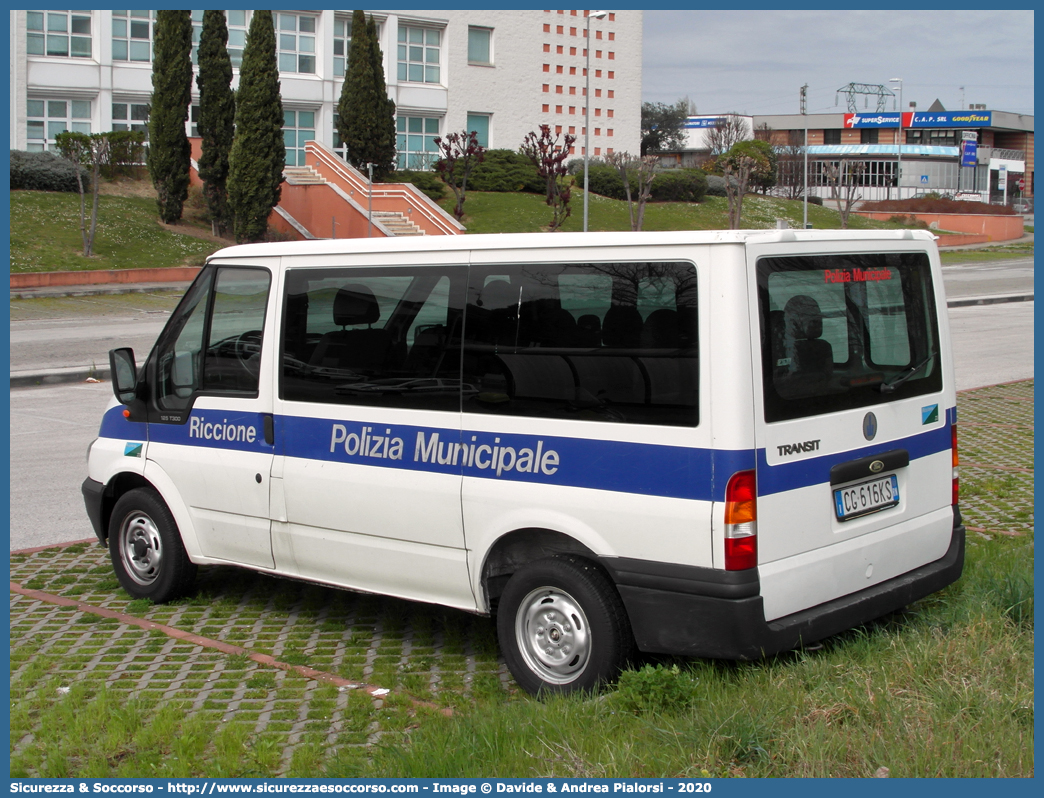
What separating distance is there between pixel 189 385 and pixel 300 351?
0.86m

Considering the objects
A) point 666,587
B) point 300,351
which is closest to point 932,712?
point 666,587

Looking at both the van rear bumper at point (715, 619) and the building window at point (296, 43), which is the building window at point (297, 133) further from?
the van rear bumper at point (715, 619)

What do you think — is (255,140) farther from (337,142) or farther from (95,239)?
(337,142)

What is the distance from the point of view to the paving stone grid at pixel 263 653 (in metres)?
4.54

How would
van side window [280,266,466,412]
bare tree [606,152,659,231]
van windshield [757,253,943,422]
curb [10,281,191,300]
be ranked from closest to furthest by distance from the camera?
van windshield [757,253,943,422] → van side window [280,266,466,412] → curb [10,281,191,300] → bare tree [606,152,659,231]

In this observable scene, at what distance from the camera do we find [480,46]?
61.6 m

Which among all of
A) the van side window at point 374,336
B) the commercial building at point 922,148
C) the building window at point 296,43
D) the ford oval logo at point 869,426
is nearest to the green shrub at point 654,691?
the ford oval logo at point 869,426

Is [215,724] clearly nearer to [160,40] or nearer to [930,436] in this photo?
[930,436]

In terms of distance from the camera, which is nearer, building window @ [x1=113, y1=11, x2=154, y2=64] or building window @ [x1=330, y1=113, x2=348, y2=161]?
building window @ [x1=113, y1=11, x2=154, y2=64]

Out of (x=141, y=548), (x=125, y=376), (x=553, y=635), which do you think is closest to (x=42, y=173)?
(x=125, y=376)

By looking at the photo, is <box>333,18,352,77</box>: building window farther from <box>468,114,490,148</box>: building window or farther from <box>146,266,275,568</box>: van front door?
<box>146,266,275,568</box>: van front door

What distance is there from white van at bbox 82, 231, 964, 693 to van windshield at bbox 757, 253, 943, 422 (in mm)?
14

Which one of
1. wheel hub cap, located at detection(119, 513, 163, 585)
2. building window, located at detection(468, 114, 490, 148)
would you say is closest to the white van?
wheel hub cap, located at detection(119, 513, 163, 585)

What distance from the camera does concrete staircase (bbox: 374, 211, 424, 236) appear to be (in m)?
41.0
